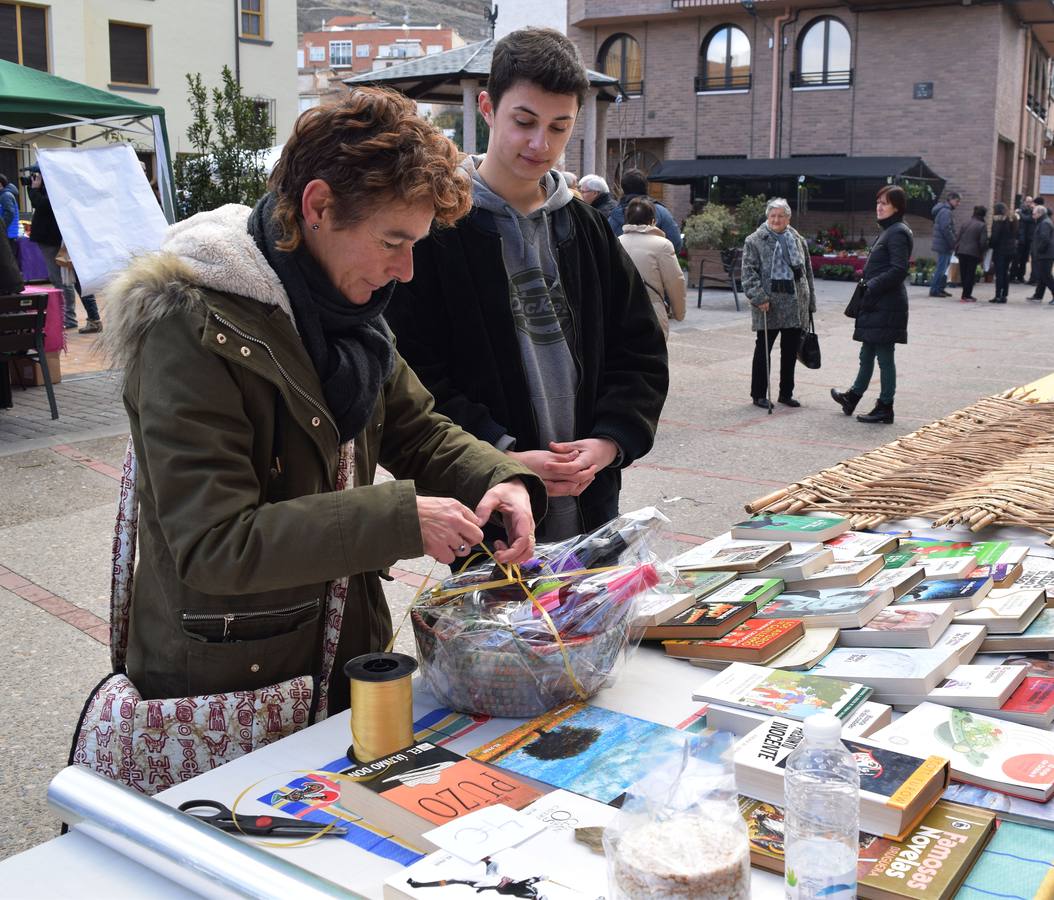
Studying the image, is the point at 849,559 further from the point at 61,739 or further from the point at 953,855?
the point at 61,739

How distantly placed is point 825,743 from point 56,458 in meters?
7.04

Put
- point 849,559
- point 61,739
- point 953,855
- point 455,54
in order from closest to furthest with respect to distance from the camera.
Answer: point 953,855 < point 849,559 < point 61,739 < point 455,54

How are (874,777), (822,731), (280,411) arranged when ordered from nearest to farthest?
1. (822,731)
2. (874,777)
3. (280,411)

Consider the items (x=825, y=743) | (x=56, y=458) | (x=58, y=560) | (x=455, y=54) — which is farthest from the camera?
(x=455, y=54)

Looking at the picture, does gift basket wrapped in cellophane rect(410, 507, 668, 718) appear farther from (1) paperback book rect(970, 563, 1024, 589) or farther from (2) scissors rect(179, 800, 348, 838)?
(1) paperback book rect(970, 563, 1024, 589)

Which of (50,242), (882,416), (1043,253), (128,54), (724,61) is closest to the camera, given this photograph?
(882,416)

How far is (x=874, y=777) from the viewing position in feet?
4.92

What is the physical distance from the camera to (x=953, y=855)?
4.52ft

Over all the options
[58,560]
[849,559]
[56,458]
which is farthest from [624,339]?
[56,458]

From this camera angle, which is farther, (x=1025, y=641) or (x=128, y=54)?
(x=128, y=54)

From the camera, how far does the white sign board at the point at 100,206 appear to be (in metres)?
10.3

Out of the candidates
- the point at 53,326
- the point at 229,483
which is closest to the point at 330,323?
the point at 229,483

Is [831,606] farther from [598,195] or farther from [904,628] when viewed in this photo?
[598,195]

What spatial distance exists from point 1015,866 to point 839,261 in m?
24.0
